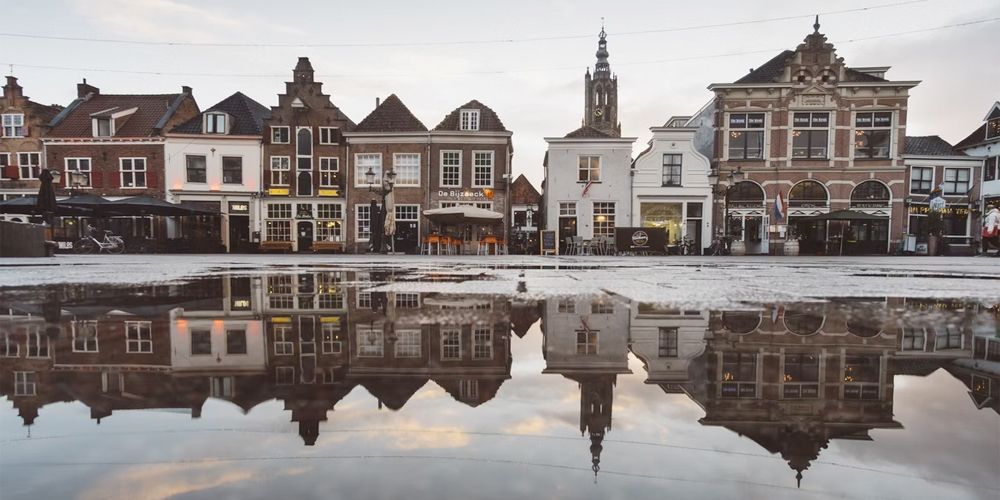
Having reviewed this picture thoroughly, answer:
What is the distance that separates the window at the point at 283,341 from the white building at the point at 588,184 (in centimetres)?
2601

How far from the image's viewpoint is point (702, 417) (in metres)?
1.34

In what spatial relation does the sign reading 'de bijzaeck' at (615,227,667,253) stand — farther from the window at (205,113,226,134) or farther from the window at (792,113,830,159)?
the window at (205,113,226,134)

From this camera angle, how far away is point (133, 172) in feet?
95.8

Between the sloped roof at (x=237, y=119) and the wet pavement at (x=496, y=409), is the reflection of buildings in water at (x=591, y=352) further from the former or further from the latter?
the sloped roof at (x=237, y=119)

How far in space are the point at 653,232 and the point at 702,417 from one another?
→ 973 inches

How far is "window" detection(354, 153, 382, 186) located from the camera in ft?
95.5

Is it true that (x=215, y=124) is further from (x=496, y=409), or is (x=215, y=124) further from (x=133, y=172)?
(x=496, y=409)

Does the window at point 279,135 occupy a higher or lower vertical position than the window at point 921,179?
higher

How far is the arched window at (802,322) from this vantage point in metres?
2.54

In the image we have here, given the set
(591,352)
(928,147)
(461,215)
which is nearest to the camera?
(591,352)

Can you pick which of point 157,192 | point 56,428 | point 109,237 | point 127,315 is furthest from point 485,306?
point 157,192

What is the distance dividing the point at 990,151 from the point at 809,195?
13782 millimetres

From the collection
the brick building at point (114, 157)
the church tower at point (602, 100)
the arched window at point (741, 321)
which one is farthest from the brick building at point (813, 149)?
the church tower at point (602, 100)

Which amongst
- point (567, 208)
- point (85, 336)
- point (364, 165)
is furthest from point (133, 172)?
point (85, 336)
